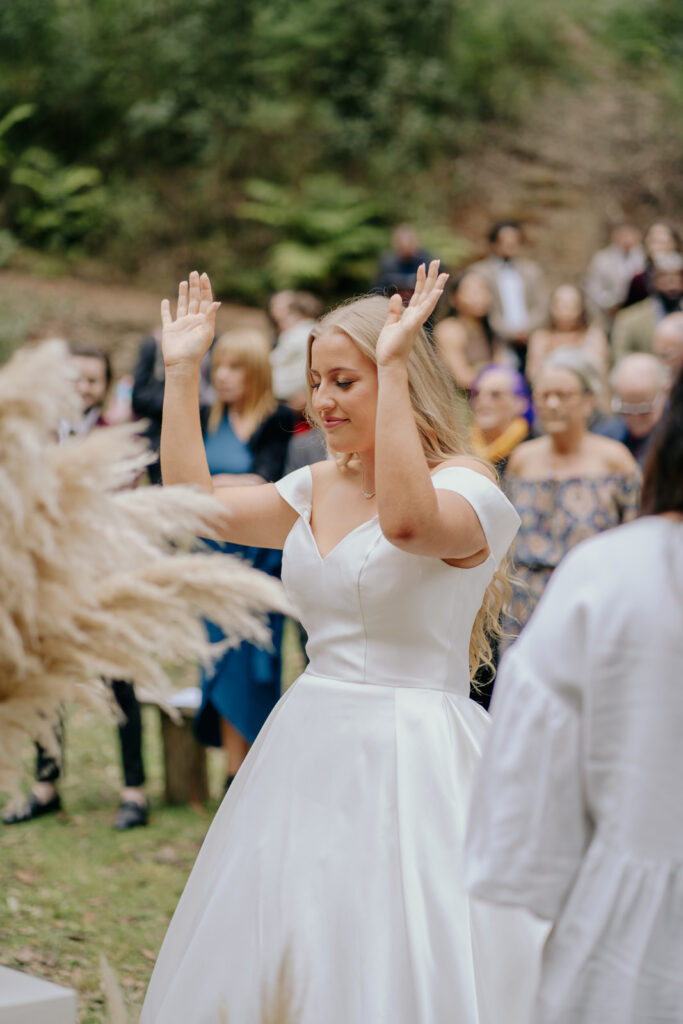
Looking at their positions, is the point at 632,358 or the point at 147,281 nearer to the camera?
the point at 632,358

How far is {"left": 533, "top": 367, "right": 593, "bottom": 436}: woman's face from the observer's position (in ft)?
18.9

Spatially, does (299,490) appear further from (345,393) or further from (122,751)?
(122,751)

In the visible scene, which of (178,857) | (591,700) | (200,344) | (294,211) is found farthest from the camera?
(294,211)

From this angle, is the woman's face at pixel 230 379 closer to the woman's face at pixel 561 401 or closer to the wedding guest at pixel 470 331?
the woman's face at pixel 561 401

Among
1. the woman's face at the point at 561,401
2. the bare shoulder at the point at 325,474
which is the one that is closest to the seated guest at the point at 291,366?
the woman's face at the point at 561,401

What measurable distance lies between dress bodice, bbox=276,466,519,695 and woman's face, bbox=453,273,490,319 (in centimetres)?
701

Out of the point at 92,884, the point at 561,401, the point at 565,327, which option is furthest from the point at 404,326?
the point at 565,327

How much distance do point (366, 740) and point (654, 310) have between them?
699cm

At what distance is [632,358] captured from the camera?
670cm

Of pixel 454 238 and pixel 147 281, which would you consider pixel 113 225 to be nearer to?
pixel 147 281

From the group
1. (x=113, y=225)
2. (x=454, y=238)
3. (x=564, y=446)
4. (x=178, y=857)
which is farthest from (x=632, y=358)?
A: (x=113, y=225)

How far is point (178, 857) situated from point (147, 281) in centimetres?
1289

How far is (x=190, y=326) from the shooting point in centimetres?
299

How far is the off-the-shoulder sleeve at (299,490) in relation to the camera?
10.3 ft
